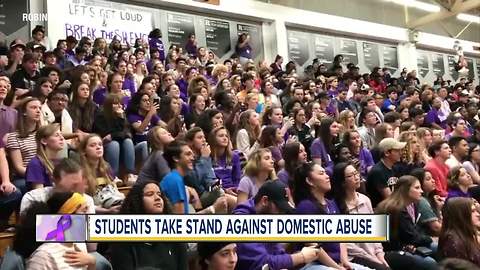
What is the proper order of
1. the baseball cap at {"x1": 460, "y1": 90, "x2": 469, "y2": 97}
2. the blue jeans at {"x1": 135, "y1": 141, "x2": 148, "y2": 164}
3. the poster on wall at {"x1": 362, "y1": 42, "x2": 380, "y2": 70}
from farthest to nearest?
the poster on wall at {"x1": 362, "y1": 42, "x2": 380, "y2": 70}
the baseball cap at {"x1": 460, "y1": 90, "x2": 469, "y2": 97}
the blue jeans at {"x1": 135, "y1": 141, "x2": 148, "y2": 164}

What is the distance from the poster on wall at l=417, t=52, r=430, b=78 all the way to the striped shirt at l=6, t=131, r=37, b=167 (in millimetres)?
15100

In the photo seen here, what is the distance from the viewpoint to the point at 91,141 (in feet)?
13.8

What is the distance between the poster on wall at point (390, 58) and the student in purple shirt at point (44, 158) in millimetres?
13770

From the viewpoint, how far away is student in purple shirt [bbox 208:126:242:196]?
17.1 ft

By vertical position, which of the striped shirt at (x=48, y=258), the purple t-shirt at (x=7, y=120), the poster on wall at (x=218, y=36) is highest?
the poster on wall at (x=218, y=36)

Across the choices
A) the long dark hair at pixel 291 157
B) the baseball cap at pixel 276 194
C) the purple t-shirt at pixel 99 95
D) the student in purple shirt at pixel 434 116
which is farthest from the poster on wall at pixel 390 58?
the baseball cap at pixel 276 194

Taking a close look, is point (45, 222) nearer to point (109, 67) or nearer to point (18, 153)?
point (18, 153)

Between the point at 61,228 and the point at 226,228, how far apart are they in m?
0.76

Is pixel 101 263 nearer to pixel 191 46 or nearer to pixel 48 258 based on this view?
pixel 48 258

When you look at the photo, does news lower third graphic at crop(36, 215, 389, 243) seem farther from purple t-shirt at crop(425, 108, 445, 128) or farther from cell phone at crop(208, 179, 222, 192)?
purple t-shirt at crop(425, 108, 445, 128)

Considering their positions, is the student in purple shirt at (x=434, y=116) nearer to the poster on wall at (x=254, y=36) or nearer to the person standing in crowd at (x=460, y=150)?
the person standing in crowd at (x=460, y=150)

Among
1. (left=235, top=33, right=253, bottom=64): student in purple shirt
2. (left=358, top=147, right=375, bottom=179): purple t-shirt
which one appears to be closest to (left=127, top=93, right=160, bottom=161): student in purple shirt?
(left=358, top=147, right=375, bottom=179): purple t-shirt

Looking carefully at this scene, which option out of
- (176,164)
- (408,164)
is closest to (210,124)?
(176,164)

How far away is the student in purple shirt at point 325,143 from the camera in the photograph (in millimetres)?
5847
